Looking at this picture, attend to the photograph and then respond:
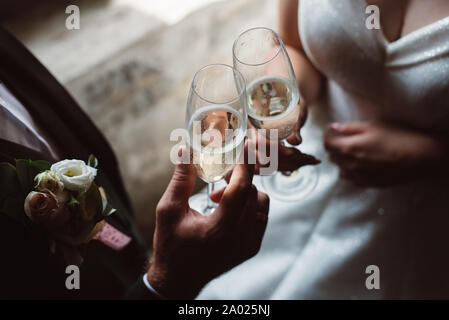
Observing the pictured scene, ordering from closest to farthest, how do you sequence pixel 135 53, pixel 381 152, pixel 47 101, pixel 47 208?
pixel 47 208
pixel 47 101
pixel 381 152
pixel 135 53

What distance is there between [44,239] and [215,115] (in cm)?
31

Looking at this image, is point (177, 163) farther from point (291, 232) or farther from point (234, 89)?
point (291, 232)

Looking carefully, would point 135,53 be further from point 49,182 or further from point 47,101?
point 49,182

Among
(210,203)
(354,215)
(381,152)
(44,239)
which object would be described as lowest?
(354,215)

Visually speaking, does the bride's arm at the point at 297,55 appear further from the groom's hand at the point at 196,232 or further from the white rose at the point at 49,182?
the white rose at the point at 49,182

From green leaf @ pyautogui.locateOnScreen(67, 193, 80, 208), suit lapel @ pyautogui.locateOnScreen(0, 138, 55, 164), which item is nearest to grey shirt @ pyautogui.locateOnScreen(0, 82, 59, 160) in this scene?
suit lapel @ pyautogui.locateOnScreen(0, 138, 55, 164)

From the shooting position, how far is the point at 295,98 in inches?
26.8

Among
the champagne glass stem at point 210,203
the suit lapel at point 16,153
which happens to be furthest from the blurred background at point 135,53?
the suit lapel at point 16,153

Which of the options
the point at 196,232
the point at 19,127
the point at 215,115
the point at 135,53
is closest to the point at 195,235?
the point at 196,232

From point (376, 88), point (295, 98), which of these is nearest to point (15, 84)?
point (295, 98)

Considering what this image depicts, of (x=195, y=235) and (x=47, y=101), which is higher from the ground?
(x=47, y=101)

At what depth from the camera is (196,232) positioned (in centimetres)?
65

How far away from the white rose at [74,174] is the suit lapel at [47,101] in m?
0.07

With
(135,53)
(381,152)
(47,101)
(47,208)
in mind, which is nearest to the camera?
(47,208)
